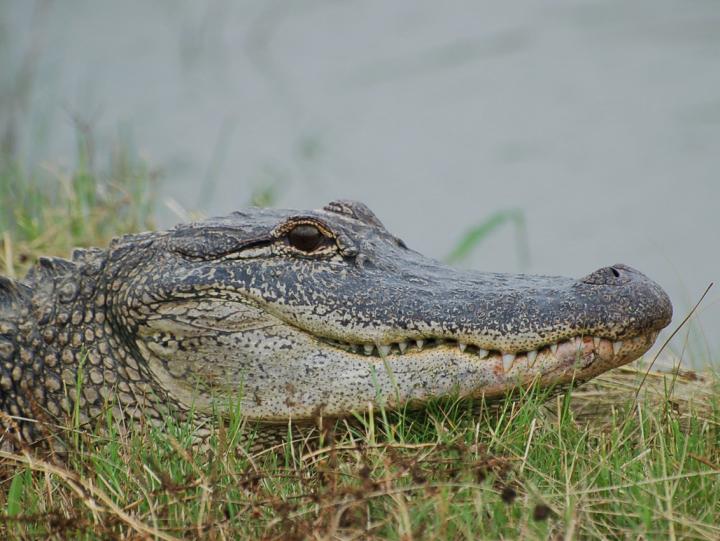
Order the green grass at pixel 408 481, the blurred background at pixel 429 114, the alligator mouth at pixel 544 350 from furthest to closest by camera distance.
Answer: the blurred background at pixel 429 114 → the alligator mouth at pixel 544 350 → the green grass at pixel 408 481

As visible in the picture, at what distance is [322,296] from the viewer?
4.00 metres

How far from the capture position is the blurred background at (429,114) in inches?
386

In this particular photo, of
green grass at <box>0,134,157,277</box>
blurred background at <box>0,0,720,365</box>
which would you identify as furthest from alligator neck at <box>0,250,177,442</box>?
blurred background at <box>0,0,720,365</box>

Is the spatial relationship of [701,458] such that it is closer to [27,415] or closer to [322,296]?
[322,296]

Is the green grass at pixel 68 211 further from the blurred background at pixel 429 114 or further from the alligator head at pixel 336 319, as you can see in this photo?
the alligator head at pixel 336 319

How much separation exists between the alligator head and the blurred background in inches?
127

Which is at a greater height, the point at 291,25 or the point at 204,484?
the point at 291,25

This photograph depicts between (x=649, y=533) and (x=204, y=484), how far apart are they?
130 centimetres

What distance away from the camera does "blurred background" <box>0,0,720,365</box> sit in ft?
32.1

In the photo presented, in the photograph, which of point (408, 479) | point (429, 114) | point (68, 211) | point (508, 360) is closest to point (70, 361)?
point (408, 479)

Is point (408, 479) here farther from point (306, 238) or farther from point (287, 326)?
point (306, 238)

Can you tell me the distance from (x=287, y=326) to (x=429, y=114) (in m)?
8.85

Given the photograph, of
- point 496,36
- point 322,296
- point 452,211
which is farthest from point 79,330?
point 496,36

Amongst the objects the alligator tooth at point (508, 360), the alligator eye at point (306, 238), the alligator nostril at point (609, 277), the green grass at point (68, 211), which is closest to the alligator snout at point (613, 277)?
the alligator nostril at point (609, 277)
